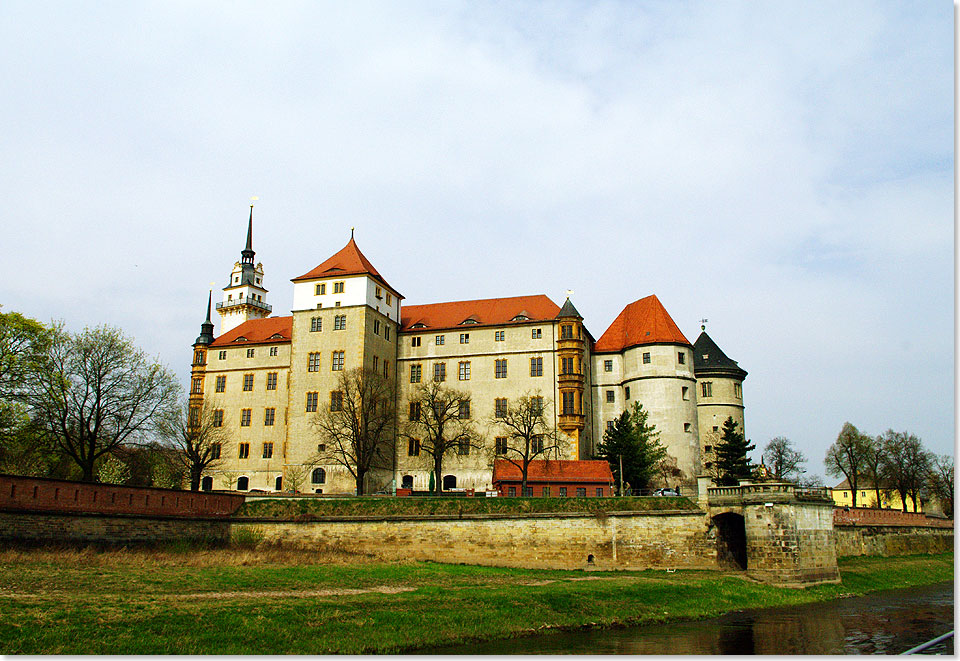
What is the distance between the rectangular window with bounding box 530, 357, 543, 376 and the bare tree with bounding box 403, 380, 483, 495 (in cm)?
597

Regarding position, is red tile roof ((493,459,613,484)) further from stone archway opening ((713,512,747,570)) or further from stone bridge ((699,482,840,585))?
stone bridge ((699,482,840,585))

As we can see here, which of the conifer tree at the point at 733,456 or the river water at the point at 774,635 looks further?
the conifer tree at the point at 733,456

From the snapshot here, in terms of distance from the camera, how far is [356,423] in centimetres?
5650

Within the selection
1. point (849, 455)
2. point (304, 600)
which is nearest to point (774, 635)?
point (304, 600)

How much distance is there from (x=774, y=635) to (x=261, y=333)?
54.2 m

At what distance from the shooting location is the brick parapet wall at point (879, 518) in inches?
2172

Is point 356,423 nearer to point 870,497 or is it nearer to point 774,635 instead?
point 774,635

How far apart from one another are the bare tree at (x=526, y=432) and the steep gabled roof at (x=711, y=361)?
14.3 metres

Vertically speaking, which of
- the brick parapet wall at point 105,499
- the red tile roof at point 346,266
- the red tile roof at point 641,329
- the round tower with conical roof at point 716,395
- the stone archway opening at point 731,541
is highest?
the red tile roof at point 346,266

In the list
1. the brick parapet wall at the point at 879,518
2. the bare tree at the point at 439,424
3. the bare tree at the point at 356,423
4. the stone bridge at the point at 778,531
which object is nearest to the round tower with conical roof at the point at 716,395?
the brick parapet wall at the point at 879,518

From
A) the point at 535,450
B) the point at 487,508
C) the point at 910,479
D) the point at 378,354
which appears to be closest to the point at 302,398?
the point at 378,354

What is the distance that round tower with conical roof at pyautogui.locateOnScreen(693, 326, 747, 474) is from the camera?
65.7 m

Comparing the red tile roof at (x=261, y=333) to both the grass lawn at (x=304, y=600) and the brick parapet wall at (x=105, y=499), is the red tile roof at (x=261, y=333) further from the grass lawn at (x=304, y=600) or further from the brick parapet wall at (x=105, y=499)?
the grass lawn at (x=304, y=600)

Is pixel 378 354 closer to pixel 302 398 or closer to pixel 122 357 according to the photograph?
pixel 302 398
